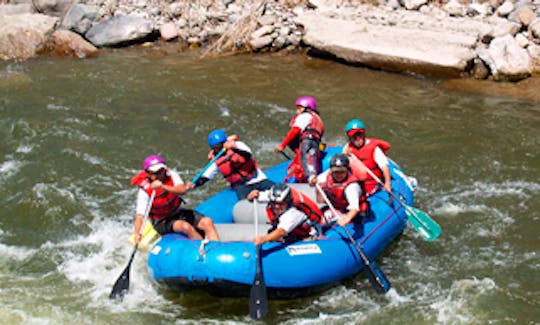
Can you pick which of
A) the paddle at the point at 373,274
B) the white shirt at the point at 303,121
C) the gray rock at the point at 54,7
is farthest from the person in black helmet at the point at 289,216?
the gray rock at the point at 54,7

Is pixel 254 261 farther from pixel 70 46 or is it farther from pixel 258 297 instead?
pixel 70 46

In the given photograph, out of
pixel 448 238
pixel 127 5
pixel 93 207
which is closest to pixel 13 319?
pixel 93 207

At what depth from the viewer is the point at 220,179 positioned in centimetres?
888

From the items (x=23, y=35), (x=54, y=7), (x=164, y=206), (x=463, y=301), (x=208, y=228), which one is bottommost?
(x=23, y=35)

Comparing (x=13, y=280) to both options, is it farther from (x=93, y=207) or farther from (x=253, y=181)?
(x=253, y=181)

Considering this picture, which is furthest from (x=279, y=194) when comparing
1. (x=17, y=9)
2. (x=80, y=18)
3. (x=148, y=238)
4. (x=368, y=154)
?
(x=17, y=9)

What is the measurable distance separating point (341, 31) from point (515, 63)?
3.65 meters

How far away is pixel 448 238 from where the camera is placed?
23.4ft

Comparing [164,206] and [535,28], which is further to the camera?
[535,28]

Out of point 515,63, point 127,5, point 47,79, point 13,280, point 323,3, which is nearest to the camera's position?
point 13,280

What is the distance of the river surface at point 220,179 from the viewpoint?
5.92 m

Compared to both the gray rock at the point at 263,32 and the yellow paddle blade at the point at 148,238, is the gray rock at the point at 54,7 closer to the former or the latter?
the gray rock at the point at 263,32

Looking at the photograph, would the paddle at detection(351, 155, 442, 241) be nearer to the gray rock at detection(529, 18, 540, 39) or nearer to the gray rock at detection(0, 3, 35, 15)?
the gray rock at detection(529, 18, 540, 39)

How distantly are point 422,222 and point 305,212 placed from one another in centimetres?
139
